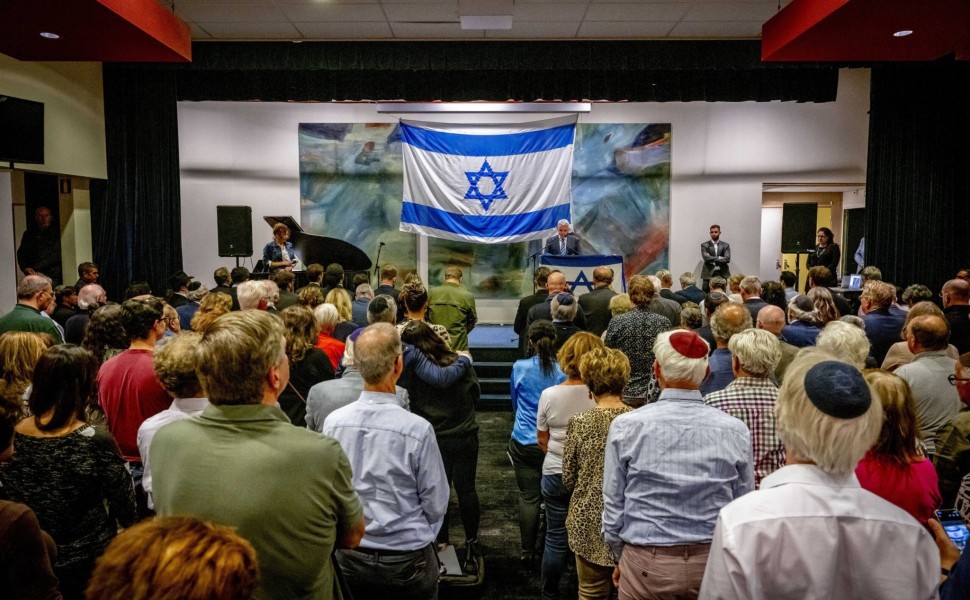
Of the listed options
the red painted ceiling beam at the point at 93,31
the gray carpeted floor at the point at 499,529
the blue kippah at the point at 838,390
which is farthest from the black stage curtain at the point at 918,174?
the blue kippah at the point at 838,390

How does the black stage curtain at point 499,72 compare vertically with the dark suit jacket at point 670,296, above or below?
above

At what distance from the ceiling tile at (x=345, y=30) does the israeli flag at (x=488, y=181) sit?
128cm

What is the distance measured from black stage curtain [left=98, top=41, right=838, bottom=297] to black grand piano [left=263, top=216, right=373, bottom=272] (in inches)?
86.7


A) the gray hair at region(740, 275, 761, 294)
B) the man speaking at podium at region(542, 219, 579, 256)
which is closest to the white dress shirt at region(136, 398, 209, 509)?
the gray hair at region(740, 275, 761, 294)

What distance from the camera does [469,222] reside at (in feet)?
31.9

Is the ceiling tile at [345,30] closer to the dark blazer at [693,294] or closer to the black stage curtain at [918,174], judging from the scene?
the dark blazer at [693,294]

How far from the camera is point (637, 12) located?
8.01 metres

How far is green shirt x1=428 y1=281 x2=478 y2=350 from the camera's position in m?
5.62

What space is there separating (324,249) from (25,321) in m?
4.48

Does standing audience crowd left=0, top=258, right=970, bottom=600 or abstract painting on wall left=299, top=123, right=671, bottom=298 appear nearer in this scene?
standing audience crowd left=0, top=258, right=970, bottom=600

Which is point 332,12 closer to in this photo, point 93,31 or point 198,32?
point 198,32

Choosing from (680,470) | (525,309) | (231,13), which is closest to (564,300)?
(525,309)

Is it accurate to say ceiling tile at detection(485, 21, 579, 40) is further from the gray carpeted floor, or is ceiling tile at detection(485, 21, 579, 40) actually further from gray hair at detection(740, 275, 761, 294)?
the gray carpeted floor

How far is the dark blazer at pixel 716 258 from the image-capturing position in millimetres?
10156
